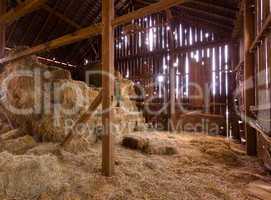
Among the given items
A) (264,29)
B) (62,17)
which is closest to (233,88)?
(264,29)

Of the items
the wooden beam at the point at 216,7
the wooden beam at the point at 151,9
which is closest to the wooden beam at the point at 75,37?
the wooden beam at the point at 151,9

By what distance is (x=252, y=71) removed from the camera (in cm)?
433

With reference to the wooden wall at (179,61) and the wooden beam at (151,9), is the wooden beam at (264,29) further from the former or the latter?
the wooden wall at (179,61)

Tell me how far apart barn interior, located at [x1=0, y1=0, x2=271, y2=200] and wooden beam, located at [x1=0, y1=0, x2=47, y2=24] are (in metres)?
0.03

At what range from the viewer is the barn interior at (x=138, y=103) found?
9.18ft

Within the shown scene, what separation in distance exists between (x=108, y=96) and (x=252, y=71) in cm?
319

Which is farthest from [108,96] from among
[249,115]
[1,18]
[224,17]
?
[224,17]

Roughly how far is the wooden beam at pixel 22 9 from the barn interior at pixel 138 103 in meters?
0.03

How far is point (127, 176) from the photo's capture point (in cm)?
307

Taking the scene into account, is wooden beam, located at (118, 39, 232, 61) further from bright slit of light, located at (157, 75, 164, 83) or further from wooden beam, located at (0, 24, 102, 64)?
wooden beam, located at (0, 24, 102, 64)

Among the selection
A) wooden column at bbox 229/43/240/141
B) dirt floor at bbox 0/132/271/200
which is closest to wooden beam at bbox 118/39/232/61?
wooden column at bbox 229/43/240/141

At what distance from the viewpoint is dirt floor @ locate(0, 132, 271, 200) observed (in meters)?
2.47

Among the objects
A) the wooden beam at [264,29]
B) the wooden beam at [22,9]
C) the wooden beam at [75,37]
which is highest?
the wooden beam at [22,9]

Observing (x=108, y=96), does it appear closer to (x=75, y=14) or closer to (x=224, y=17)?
(x=224, y=17)
